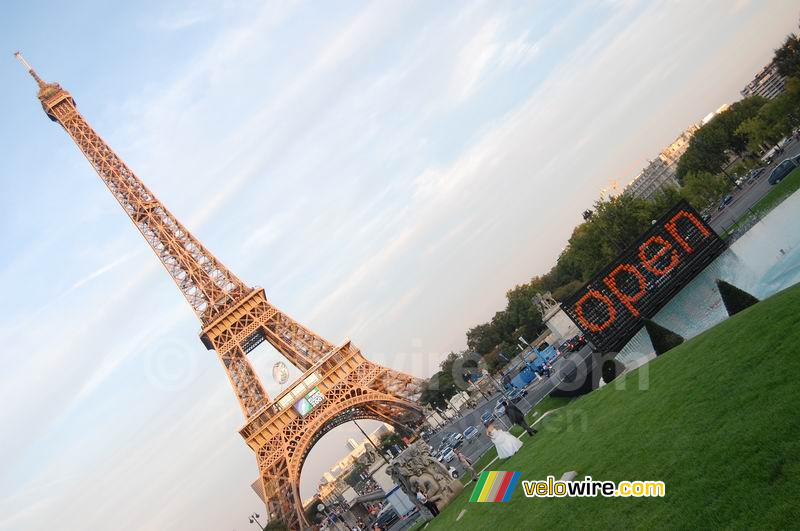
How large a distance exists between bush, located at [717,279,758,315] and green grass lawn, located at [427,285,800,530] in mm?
3554

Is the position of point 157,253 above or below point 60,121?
below

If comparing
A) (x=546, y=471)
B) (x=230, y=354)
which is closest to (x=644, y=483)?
(x=546, y=471)

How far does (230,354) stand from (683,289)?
37.2 meters

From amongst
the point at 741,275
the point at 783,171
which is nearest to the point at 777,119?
the point at 783,171

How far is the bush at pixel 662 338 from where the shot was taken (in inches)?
757

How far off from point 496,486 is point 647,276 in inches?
485

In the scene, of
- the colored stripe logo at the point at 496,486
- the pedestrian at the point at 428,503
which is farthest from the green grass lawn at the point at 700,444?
the pedestrian at the point at 428,503

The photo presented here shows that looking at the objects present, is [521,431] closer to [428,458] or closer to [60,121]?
[428,458]

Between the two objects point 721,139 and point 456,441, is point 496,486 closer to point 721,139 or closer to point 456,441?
point 456,441

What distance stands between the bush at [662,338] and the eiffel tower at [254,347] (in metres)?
30.3

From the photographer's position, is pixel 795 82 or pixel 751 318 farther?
pixel 795 82

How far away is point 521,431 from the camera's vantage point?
2377 cm

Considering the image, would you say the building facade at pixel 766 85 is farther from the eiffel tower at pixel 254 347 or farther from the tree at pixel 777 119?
the eiffel tower at pixel 254 347

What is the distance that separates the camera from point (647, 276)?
77.2ft
